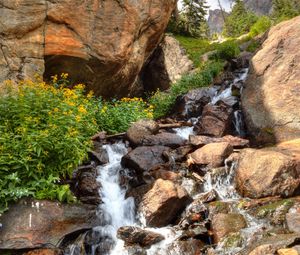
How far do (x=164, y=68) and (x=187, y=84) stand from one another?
346 centimetres

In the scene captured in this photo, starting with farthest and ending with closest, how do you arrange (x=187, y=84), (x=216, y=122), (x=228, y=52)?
(x=228, y=52), (x=187, y=84), (x=216, y=122)

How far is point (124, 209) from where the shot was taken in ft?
24.7

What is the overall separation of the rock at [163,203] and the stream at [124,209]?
0.17m

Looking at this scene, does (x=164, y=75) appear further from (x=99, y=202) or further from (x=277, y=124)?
(x=99, y=202)

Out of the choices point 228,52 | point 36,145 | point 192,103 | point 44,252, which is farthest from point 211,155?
point 228,52

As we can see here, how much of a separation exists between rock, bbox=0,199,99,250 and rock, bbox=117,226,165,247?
0.69 m

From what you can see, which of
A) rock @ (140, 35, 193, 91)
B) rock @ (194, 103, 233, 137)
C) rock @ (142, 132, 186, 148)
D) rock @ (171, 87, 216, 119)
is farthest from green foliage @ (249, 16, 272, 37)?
rock @ (142, 132, 186, 148)

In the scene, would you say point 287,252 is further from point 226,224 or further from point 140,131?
point 140,131

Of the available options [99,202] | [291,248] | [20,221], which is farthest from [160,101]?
[291,248]

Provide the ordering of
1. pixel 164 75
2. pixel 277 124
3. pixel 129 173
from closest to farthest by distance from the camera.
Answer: pixel 129 173 → pixel 277 124 → pixel 164 75

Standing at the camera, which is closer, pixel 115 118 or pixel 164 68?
pixel 115 118

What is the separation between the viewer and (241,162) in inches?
308

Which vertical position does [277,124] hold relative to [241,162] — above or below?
above

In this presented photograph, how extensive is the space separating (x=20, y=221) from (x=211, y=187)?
12.9 ft
